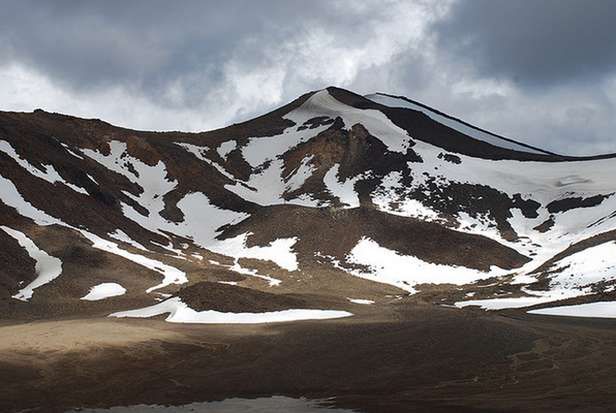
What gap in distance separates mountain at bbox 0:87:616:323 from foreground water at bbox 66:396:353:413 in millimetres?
23745

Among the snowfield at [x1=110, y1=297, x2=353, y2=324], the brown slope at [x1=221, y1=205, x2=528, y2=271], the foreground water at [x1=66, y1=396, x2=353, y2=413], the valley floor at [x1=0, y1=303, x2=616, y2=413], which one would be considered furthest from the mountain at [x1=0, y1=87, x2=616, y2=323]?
the foreground water at [x1=66, y1=396, x2=353, y2=413]

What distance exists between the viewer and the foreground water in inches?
561

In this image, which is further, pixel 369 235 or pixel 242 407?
pixel 369 235

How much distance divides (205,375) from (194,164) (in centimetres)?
10125

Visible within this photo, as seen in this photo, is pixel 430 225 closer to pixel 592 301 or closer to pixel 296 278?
pixel 296 278

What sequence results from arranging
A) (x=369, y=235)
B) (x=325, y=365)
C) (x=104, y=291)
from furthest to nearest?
(x=369, y=235) → (x=104, y=291) → (x=325, y=365)

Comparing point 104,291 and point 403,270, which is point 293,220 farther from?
point 104,291

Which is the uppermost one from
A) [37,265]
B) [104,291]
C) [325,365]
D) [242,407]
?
[37,265]

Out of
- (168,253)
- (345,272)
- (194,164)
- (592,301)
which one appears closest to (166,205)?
(194,164)

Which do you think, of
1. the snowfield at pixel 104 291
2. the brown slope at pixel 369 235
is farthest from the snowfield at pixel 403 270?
the snowfield at pixel 104 291

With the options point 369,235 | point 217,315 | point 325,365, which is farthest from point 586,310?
point 369,235

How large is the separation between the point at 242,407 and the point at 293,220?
78816 mm

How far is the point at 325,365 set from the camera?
21203mm

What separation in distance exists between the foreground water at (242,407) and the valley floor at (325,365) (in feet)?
1.97
